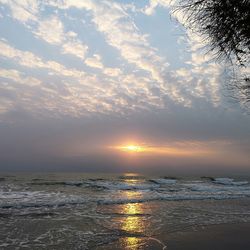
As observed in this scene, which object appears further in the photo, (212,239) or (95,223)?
(95,223)

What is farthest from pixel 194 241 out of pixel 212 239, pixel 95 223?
pixel 95 223

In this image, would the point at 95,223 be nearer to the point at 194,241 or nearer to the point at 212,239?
the point at 194,241

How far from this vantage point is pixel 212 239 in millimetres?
13102

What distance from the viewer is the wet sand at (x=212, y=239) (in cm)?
1191

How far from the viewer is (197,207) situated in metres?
23.0

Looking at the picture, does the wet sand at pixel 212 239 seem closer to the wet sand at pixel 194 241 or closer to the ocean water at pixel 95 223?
the wet sand at pixel 194 241

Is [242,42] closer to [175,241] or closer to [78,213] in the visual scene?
[175,241]

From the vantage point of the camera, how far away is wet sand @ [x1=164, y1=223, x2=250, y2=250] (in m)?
11.9

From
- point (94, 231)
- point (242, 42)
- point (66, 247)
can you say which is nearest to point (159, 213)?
point (94, 231)

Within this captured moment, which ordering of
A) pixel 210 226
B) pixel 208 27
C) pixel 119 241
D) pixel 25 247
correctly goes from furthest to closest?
pixel 210 226, pixel 119 241, pixel 25 247, pixel 208 27

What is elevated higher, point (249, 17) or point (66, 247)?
point (249, 17)

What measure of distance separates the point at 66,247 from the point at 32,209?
9.82 m

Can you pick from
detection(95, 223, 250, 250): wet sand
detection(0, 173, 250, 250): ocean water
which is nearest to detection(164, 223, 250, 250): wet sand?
detection(95, 223, 250, 250): wet sand

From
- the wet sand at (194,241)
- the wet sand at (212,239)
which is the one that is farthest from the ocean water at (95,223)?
the wet sand at (212,239)
